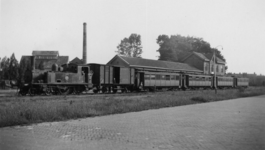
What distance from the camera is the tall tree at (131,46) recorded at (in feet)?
253

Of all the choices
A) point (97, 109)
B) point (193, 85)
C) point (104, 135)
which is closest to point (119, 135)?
point (104, 135)

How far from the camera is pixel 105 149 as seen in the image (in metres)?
5.61

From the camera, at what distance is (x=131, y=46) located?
77.9 m

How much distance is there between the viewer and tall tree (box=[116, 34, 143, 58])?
77.1 m

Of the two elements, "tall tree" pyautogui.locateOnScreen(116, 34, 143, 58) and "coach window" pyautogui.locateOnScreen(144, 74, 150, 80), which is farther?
"tall tree" pyautogui.locateOnScreen(116, 34, 143, 58)

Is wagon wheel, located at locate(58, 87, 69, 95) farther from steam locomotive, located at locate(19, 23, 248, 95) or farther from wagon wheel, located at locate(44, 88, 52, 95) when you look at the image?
wagon wheel, located at locate(44, 88, 52, 95)

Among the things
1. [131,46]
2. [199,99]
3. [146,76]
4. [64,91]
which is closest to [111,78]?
[146,76]

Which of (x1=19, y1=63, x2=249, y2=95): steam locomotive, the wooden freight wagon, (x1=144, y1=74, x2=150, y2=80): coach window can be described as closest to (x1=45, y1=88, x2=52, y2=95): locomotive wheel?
(x1=19, y1=63, x2=249, y2=95): steam locomotive

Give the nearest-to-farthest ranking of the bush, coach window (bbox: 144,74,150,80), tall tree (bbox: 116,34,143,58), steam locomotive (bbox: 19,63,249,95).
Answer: the bush
steam locomotive (bbox: 19,63,249,95)
coach window (bbox: 144,74,150,80)
tall tree (bbox: 116,34,143,58)

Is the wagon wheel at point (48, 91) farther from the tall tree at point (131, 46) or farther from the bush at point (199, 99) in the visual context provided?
the tall tree at point (131, 46)

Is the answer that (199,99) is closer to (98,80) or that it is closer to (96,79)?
(98,80)

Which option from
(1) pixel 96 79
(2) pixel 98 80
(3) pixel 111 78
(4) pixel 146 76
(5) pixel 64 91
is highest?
(4) pixel 146 76

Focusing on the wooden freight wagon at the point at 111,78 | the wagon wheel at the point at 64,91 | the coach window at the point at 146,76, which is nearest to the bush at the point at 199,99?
the wooden freight wagon at the point at 111,78

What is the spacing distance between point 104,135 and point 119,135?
434mm
